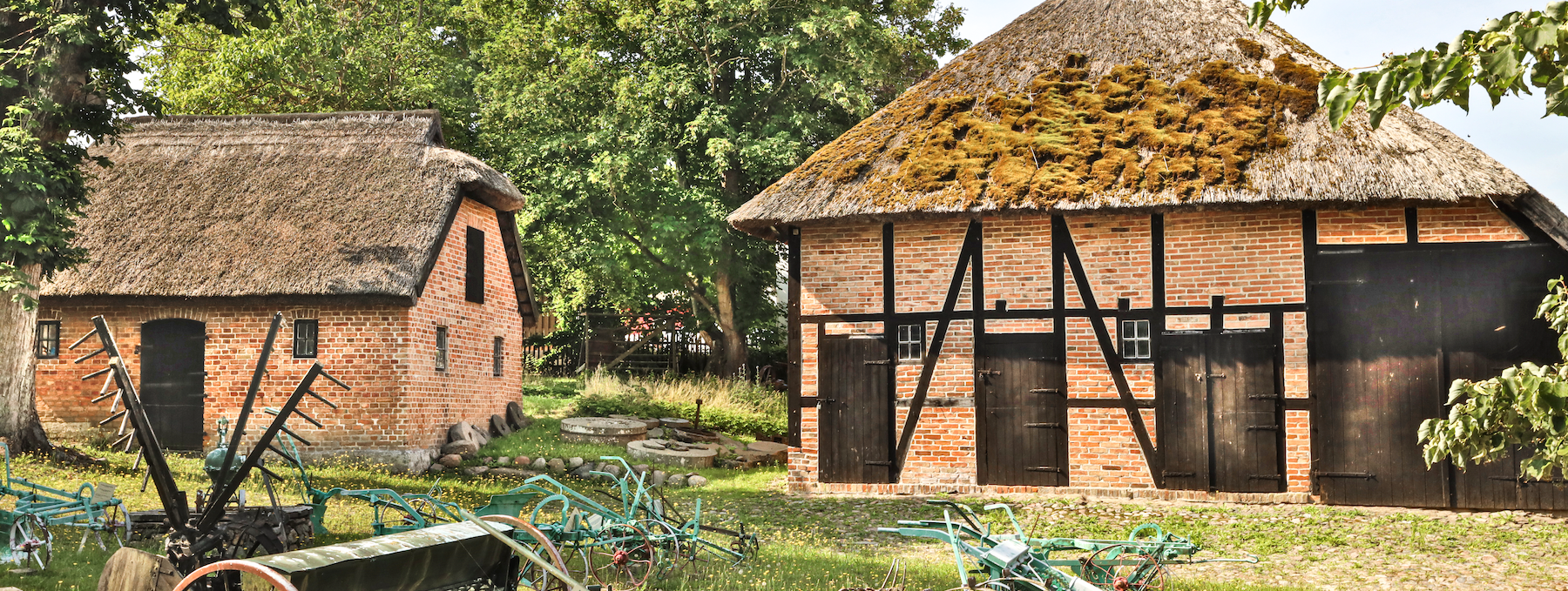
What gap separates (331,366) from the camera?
42.0 feet

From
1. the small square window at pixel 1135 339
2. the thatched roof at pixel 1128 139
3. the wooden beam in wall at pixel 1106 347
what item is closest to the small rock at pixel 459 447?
the thatched roof at pixel 1128 139

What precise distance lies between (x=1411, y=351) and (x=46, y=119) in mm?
13285

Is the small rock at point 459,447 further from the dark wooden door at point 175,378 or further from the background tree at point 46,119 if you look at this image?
the background tree at point 46,119

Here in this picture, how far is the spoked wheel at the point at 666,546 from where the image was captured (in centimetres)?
611

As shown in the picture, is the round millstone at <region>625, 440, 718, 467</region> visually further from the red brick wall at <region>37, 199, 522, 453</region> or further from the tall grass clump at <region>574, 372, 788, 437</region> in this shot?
the red brick wall at <region>37, 199, 522, 453</region>

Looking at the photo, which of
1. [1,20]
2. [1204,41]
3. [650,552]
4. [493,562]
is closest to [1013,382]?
[1204,41]

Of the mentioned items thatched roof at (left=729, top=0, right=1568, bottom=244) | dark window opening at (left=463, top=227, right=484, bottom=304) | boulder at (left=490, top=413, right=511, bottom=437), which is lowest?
boulder at (left=490, top=413, right=511, bottom=437)

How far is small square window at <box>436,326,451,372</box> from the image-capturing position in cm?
1391

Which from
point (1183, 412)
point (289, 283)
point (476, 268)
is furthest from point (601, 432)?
point (1183, 412)

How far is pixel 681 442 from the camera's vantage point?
580 inches

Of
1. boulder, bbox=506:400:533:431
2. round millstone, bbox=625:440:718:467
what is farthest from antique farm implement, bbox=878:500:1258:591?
boulder, bbox=506:400:533:431

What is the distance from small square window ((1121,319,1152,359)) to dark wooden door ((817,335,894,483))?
2352 millimetres

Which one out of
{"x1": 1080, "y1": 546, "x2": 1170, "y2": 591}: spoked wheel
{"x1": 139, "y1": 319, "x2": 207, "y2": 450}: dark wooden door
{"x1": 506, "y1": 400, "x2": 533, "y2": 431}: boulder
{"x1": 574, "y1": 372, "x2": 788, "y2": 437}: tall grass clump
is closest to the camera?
{"x1": 1080, "y1": 546, "x2": 1170, "y2": 591}: spoked wheel

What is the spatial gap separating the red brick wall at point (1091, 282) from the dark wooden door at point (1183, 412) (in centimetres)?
14
